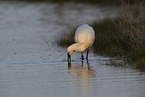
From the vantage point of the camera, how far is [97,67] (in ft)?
34.2

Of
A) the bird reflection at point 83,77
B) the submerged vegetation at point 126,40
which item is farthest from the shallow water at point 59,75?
the submerged vegetation at point 126,40

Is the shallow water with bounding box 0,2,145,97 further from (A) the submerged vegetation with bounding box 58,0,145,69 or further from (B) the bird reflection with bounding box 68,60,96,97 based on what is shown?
(A) the submerged vegetation with bounding box 58,0,145,69

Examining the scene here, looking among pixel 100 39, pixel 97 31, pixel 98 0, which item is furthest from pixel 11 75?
pixel 98 0

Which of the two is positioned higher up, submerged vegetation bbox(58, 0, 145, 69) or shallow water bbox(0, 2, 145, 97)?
submerged vegetation bbox(58, 0, 145, 69)

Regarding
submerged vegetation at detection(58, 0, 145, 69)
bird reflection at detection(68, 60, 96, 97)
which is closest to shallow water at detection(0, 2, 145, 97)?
bird reflection at detection(68, 60, 96, 97)

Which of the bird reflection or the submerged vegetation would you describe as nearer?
the bird reflection

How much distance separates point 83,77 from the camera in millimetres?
9102

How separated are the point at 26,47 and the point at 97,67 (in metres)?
5.32

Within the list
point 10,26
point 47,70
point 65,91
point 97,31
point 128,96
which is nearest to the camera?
point 128,96

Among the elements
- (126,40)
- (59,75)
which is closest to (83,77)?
(59,75)

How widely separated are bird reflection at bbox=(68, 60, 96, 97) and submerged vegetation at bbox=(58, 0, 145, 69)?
4.01 feet

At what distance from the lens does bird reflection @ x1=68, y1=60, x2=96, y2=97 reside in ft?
25.1

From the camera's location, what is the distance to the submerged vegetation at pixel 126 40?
10.7 metres

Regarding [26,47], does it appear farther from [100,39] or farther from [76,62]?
[76,62]
